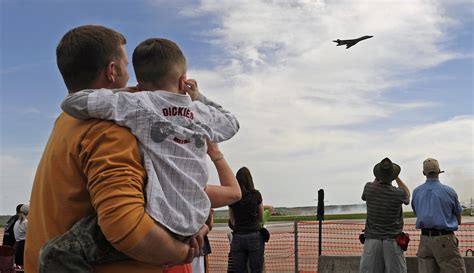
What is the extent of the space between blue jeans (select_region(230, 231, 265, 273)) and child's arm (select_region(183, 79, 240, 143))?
607 centimetres

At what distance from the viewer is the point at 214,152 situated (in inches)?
78.5

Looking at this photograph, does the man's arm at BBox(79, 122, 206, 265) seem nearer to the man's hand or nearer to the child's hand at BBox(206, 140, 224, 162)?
the man's hand

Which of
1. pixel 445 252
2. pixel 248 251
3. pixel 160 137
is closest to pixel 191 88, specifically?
pixel 160 137

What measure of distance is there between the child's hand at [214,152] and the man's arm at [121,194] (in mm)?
347

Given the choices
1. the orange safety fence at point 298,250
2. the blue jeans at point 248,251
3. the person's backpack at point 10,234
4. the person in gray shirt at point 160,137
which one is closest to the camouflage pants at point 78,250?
the person in gray shirt at point 160,137

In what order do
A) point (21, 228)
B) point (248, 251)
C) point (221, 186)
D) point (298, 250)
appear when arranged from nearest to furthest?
point (221, 186) < point (248, 251) < point (21, 228) < point (298, 250)

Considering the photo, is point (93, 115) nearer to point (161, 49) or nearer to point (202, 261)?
point (161, 49)

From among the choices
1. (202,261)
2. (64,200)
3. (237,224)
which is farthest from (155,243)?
(237,224)

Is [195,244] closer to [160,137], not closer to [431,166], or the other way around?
[160,137]

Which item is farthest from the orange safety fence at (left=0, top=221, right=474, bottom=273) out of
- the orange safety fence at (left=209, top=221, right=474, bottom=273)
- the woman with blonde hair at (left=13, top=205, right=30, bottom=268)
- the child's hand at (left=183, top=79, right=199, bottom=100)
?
the child's hand at (left=183, top=79, right=199, bottom=100)

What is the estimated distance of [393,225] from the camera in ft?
25.7

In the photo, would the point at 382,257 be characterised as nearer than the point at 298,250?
Yes

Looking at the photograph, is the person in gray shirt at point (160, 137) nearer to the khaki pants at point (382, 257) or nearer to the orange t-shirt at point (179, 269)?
the orange t-shirt at point (179, 269)

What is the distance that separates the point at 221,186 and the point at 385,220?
6.24 m
